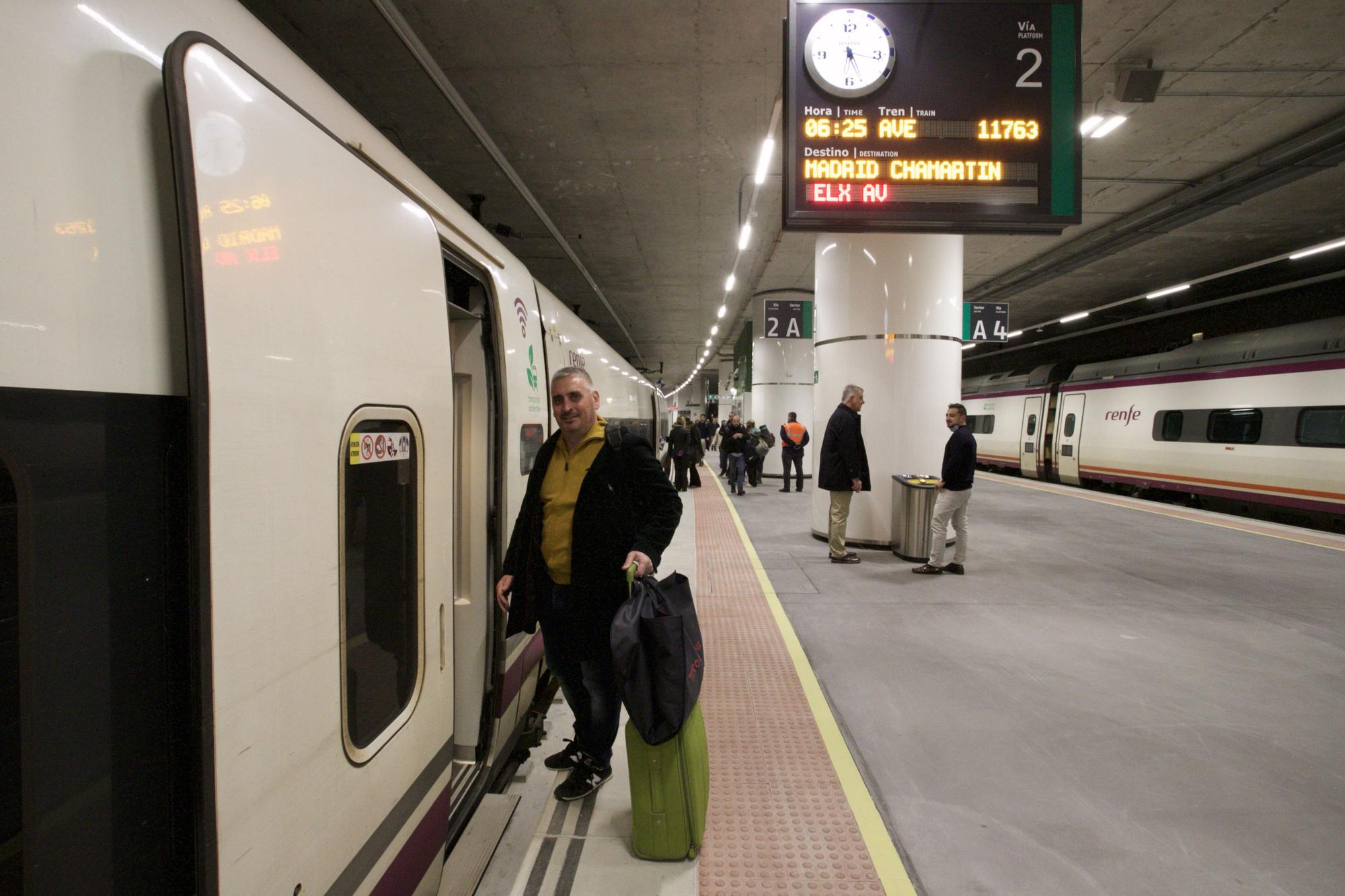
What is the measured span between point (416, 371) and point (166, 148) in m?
0.81

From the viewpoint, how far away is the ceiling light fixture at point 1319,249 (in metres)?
10.5

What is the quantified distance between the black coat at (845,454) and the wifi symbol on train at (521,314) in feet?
13.4

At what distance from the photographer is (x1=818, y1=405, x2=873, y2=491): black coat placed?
20.9ft

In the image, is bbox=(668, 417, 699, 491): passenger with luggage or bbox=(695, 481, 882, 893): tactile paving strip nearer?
bbox=(695, 481, 882, 893): tactile paving strip

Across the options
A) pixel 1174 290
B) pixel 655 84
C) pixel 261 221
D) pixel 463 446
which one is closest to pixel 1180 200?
pixel 1174 290

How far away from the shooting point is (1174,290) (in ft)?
50.4

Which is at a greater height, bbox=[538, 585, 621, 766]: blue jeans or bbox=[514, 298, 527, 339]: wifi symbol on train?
bbox=[514, 298, 527, 339]: wifi symbol on train

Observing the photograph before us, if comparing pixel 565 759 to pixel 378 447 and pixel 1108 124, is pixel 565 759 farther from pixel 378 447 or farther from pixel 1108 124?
pixel 1108 124

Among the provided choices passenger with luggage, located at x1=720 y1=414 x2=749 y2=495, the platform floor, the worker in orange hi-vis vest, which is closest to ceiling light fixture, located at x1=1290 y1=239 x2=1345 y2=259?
the platform floor

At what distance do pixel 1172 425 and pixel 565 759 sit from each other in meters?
13.9

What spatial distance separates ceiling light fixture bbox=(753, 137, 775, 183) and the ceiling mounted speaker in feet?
11.4

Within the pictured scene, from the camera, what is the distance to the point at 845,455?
6375 mm

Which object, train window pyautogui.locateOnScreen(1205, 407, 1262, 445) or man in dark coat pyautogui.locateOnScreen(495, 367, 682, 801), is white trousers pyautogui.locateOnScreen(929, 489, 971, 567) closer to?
man in dark coat pyautogui.locateOnScreen(495, 367, 682, 801)

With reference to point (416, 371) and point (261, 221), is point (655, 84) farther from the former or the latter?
point (261, 221)
